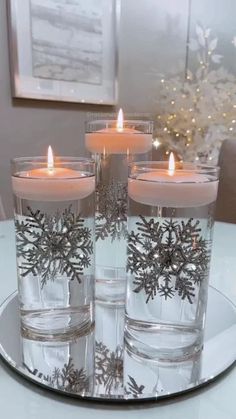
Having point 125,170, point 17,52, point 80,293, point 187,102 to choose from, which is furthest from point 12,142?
point 80,293

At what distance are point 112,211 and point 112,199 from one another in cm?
2

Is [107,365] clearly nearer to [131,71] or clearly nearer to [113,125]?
[113,125]

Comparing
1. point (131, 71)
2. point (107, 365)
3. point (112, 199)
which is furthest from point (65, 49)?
point (107, 365)

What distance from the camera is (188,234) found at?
371 millimetres

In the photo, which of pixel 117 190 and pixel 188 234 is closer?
pixel 188 234

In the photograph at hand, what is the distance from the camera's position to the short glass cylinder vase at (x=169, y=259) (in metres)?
0.37

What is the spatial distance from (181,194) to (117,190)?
17 centimetres

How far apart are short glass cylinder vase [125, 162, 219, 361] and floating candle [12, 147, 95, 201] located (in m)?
0.06

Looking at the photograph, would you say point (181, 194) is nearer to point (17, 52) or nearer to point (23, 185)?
point (23, 185)

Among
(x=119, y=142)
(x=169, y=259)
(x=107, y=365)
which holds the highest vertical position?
(x=119, y=142)

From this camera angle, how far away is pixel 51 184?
1.23 ft

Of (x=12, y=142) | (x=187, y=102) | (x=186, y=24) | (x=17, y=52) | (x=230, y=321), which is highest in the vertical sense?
(x=186, y=24)

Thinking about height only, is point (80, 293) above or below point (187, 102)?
below

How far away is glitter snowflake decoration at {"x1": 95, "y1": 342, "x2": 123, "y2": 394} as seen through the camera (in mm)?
341
